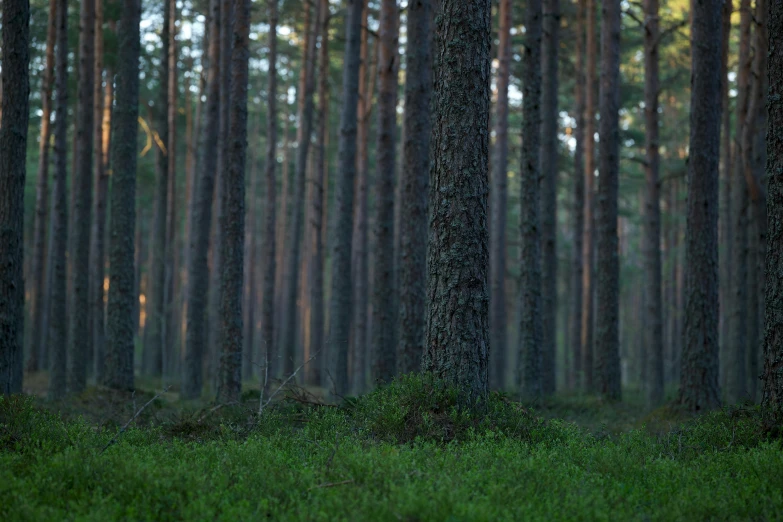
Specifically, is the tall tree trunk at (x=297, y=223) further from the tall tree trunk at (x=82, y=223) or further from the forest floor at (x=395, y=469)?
the forest floor at (x=395, y=469)

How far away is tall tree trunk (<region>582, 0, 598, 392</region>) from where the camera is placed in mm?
22672

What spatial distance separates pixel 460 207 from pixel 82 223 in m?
10.7

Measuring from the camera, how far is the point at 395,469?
18.1ft

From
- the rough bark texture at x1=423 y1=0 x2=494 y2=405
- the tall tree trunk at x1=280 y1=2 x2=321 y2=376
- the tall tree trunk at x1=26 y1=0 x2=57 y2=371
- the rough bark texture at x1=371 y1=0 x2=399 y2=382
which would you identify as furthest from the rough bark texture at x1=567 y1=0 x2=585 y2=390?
the tall tree trunk at x1=26 y1=0 x2=57 y2=371

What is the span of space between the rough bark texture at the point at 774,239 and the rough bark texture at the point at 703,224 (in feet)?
13.2

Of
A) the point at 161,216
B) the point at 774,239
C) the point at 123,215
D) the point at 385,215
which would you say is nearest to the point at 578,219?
the point at 385,215

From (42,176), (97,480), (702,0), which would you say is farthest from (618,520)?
(42,176)

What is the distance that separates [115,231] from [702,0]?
1138cm

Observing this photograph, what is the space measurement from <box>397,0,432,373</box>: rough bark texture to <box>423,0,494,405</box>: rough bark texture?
4.00 metres

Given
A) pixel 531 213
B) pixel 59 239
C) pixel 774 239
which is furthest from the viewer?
pixel 59 239

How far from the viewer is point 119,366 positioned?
13.8m

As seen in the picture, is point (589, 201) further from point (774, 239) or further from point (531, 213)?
point (774, 239)

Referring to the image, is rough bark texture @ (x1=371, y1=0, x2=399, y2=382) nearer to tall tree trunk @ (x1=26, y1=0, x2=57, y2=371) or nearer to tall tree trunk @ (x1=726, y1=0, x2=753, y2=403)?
tall tree trunk @ (x1=726, y1=0, x2=753, y2=403)

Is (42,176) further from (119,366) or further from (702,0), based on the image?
(702,0)
